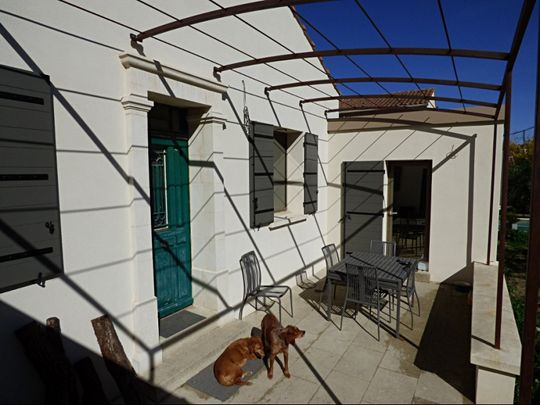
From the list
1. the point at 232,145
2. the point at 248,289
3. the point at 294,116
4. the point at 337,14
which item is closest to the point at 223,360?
the point at 248,289

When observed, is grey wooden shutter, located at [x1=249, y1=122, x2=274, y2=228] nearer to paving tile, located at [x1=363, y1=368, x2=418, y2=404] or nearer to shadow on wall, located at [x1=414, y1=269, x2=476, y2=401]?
paving tile, located at [x1=363, y1=368, x2=418, y2=404]

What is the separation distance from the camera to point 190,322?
386 cm

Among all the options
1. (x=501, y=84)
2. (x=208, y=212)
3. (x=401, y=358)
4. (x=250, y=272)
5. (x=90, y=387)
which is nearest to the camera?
(x=90, y=387)

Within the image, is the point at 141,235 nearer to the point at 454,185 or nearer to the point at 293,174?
the point at 293,174

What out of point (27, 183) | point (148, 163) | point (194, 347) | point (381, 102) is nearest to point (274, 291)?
point (194, 347)

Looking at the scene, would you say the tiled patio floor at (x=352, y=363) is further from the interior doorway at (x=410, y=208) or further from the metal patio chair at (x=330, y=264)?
the interior doorway at (x=410, y=208)

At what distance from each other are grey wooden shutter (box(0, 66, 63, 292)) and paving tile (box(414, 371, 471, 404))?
10.1 feet

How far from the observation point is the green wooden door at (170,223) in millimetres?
3746

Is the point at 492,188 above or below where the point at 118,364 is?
above

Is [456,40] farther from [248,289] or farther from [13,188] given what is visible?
[13,188]

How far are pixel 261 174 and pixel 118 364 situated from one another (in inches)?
113

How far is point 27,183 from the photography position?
7.77 feet

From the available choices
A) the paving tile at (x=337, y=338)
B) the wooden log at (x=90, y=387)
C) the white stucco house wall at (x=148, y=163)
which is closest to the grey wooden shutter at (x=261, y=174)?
the white stucco house wall at (x=148, y=163)

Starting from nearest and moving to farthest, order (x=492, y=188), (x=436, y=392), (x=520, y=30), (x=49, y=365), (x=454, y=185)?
(x=49, y=365) < (x=520, y=30) < (x=436, y=392) < (x=492, y=188) < (x=454, y=185)
